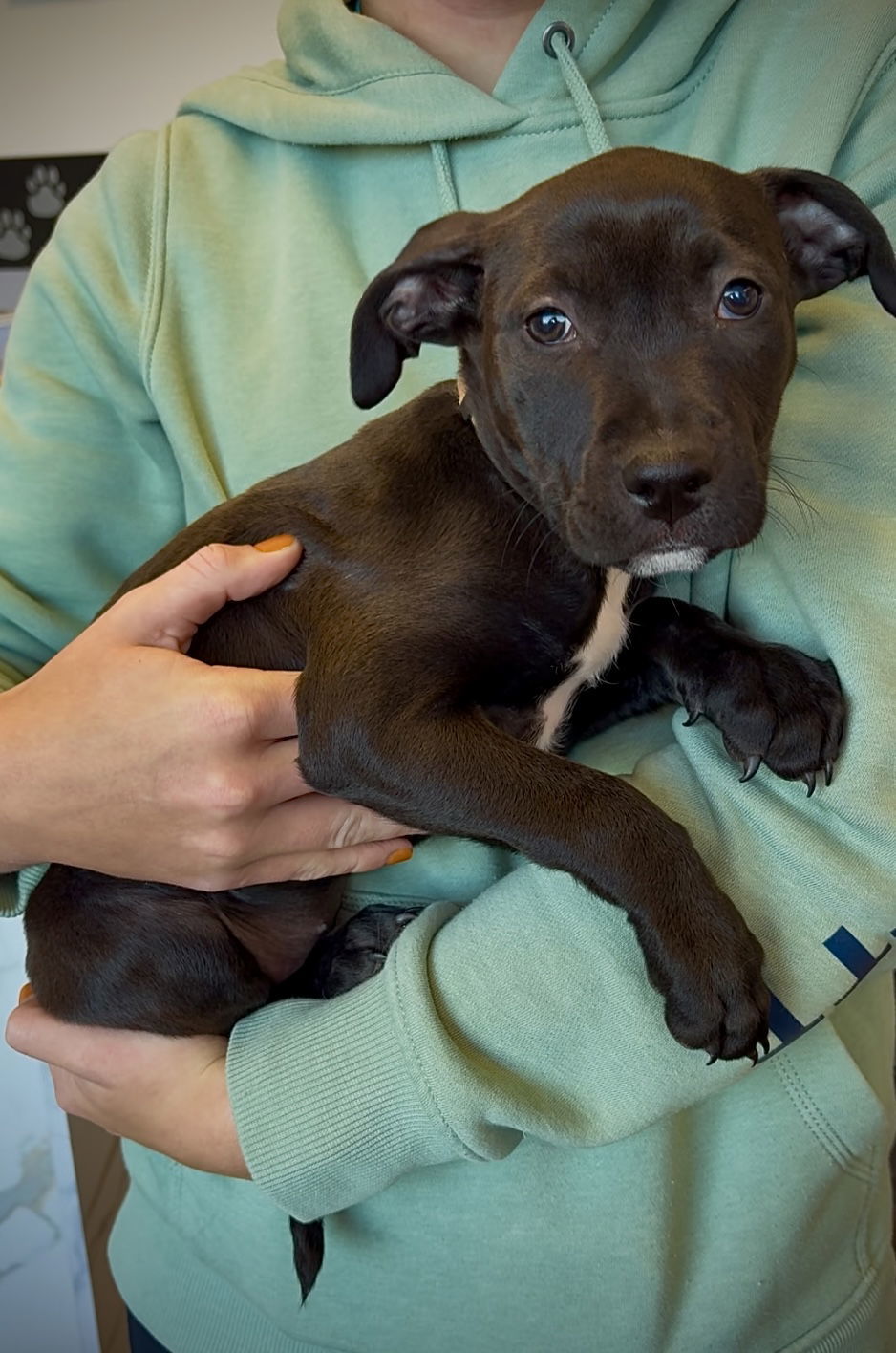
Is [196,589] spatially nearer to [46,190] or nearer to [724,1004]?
[724,1004]

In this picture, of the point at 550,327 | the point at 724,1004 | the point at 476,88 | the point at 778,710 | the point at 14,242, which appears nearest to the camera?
the point at 724,1004

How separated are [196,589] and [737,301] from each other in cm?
67

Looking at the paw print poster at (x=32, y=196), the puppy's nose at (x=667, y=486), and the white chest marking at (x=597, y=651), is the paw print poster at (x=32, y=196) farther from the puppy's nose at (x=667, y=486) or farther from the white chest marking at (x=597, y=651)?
the puppy's nose at (x=667, y=486)

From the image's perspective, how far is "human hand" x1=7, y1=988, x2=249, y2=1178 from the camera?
4.07ft

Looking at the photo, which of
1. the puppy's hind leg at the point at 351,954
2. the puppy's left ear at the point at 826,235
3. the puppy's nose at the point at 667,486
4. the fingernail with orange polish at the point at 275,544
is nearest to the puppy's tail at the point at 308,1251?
the puppy's hind leg at the point at 351,954

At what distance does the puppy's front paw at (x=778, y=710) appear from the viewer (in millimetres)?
1099

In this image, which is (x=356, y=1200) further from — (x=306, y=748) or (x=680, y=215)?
(x=680, y=215)

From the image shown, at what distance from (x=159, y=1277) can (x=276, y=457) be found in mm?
1072

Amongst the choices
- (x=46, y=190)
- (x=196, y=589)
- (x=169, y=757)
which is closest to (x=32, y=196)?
(x=46, y=190)

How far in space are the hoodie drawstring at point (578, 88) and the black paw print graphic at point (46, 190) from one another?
2.04 meters

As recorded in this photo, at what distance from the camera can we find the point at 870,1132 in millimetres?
1243

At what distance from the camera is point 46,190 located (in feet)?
10.1

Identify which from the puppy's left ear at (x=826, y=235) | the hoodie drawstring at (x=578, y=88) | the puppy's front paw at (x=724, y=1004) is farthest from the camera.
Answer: the hoodie drawstring at (x=578, y=88)

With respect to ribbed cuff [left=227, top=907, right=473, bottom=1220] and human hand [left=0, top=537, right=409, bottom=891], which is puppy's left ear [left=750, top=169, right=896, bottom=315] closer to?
human hand [left=0, top=537, right=409, bottom=891]
